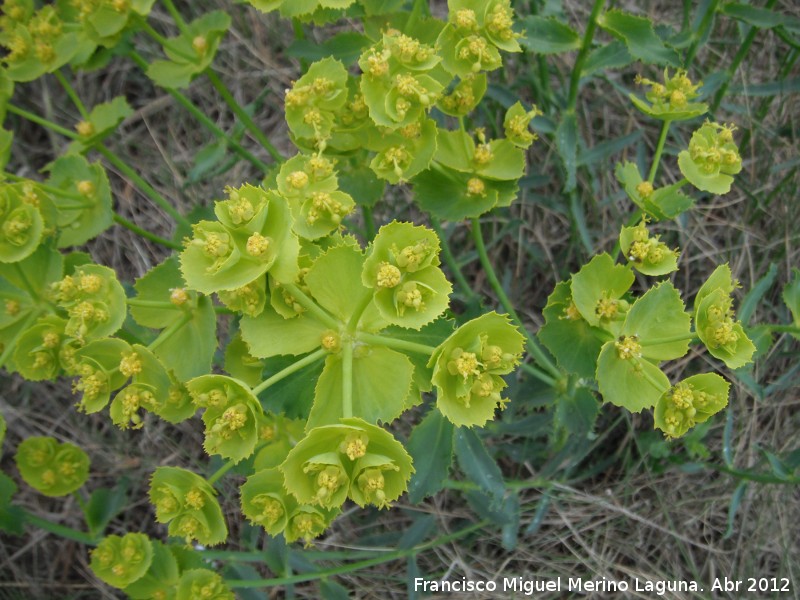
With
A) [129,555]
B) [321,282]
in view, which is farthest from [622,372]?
[129,555]

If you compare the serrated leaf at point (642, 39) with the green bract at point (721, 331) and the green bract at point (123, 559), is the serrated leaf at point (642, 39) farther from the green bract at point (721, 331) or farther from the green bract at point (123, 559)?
the green bract at point (123, 559)

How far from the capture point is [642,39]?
2.39 m

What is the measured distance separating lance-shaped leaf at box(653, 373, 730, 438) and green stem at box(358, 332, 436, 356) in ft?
2.31

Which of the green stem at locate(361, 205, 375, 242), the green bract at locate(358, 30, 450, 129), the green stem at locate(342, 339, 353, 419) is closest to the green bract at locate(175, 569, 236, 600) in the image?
the green stem at locate(342, 339, 353, 419)

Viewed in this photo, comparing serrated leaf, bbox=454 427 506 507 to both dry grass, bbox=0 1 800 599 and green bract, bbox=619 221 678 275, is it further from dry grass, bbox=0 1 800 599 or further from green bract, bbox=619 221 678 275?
green bract, bbox=619 221 678 275

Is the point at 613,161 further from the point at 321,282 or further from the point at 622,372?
the point at 321,282

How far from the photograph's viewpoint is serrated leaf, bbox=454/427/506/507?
2354 millimetres

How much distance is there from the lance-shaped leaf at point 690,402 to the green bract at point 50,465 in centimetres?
232

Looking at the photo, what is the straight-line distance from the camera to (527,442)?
301 centimetres

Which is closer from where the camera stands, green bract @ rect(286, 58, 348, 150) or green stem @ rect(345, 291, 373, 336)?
green stem @ rect(345, 291, 373, 336)

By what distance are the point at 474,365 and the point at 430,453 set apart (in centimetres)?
68

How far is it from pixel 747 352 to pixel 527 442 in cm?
126

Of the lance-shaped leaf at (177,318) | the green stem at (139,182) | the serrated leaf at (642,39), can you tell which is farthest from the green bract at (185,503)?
the serrated leaf at (642,39)

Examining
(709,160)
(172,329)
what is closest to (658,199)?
(709,160)
